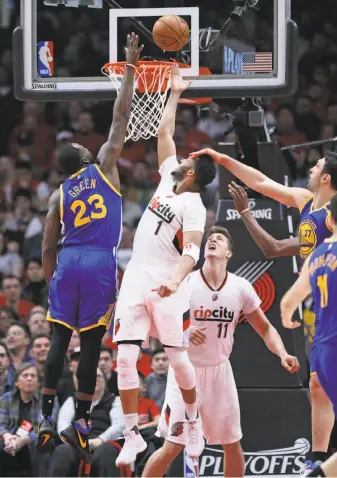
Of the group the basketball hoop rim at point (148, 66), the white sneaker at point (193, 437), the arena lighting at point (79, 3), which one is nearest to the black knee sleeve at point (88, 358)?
the white sneaker at point (193, 437)

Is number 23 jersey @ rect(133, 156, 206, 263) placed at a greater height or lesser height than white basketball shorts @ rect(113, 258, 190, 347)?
greater

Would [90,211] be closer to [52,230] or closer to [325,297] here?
[52,230]

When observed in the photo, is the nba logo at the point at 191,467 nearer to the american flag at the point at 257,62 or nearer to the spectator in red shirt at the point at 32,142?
the american flag at the point at 257,62

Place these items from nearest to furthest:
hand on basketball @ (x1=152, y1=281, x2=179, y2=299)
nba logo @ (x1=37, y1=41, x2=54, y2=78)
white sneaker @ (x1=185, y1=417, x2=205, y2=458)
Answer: hand on basketball @ (x1=152, y1=281, x2=179, y2=299), white sneaker @ (x1=185, y1=417, x2=205, y2=458), nba logo @ (x1=37, y1=41, x2=54, y2=78)

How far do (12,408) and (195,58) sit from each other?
4.16 meters

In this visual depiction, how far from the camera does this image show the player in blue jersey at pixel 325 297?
26.8 feet

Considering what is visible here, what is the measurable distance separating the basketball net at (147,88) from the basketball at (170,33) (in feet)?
0.61

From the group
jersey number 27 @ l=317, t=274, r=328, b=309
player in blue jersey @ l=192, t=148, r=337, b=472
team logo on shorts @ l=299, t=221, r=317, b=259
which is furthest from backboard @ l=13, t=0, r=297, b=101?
jersey number 27 @ l=317, t=274, r=328, b=309

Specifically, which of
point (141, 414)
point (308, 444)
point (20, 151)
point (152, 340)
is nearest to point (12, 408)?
point (141, 414)

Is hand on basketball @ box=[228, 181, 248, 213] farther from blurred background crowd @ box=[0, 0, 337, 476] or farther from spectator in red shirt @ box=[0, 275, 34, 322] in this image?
spectator in red shirt @ box=[0, 275, 34, 322]

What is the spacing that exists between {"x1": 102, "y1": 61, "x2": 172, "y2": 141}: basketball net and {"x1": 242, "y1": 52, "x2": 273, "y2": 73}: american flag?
0.69m

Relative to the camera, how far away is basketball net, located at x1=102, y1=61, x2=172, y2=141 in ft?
34.5

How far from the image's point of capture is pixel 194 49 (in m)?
10.6

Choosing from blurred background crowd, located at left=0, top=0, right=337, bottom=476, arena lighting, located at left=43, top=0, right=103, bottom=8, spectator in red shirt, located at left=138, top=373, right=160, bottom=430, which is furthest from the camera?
spectator in red shirt, located at left=138, top=373, right=160, bottom=430
